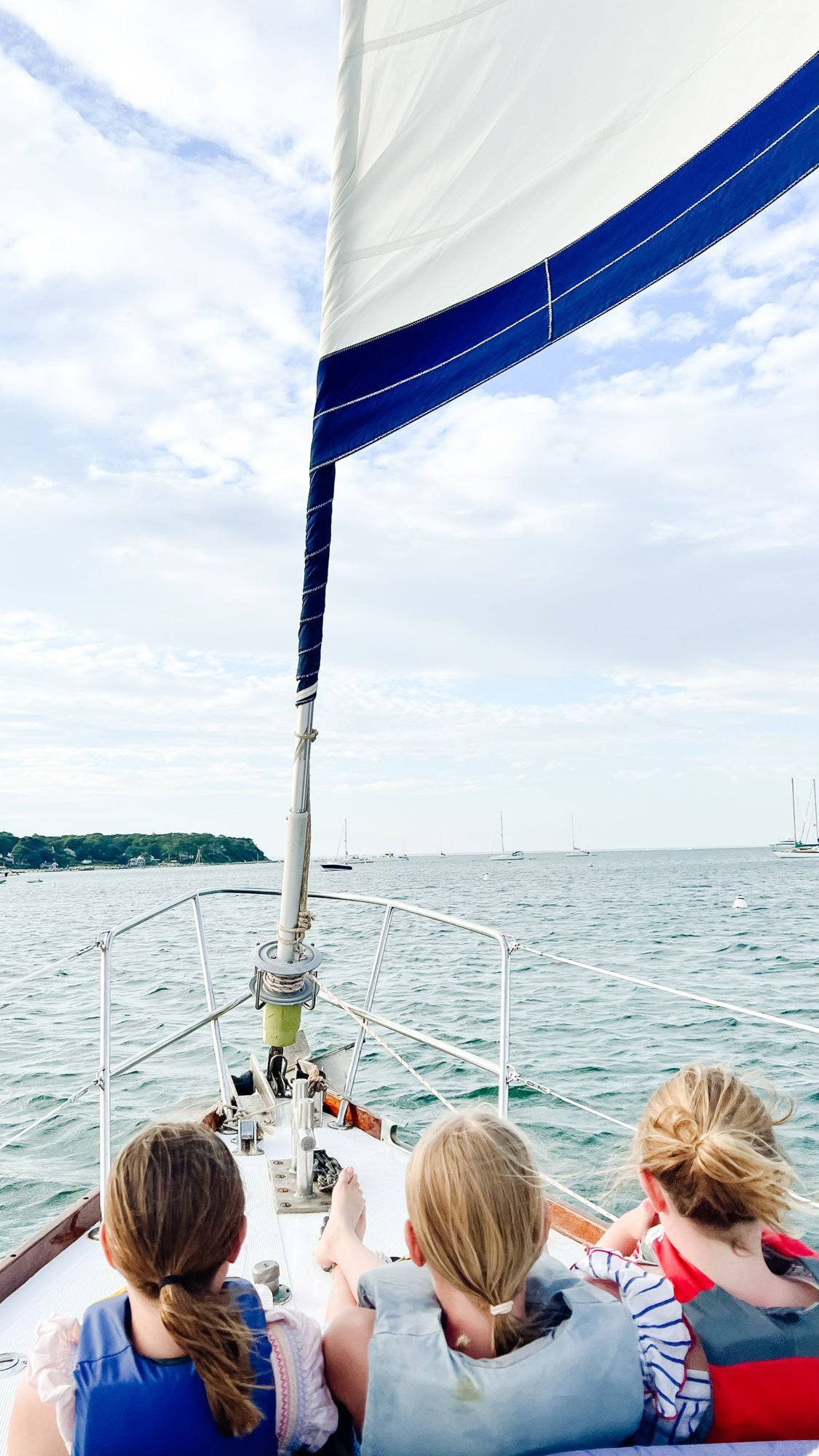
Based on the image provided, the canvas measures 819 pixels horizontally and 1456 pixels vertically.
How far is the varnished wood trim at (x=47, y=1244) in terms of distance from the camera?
8.45 feet

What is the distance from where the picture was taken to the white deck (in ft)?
7.82

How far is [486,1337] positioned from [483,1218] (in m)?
0.20

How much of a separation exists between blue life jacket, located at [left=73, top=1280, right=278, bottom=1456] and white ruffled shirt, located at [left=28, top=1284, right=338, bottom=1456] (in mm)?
52

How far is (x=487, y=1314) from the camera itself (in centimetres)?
126

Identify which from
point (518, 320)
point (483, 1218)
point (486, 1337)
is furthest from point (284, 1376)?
point (518, 320)

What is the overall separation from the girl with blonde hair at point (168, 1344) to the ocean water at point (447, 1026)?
1.81 feet

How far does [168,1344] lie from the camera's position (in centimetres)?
126

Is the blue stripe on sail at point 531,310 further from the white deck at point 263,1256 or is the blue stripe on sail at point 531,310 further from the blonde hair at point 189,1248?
the white deck at point 263,1256

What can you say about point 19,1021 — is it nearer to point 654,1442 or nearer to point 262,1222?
point 262,1222

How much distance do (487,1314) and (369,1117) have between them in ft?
8.60

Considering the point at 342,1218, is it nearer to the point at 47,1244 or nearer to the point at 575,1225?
the point at 575,1225

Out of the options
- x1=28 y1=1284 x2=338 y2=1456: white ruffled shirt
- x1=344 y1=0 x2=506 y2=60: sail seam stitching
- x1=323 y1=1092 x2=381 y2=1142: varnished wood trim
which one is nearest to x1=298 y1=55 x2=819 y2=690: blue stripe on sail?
x1=344 y1=0 x2=506 y2=60: sail seam stitching

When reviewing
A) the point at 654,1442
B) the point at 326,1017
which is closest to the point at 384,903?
the point at 654,1442

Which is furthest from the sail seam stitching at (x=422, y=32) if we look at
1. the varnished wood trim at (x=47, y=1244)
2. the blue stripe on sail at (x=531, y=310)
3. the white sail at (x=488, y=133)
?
the varnished wood trim at (x=47, y=1244)
